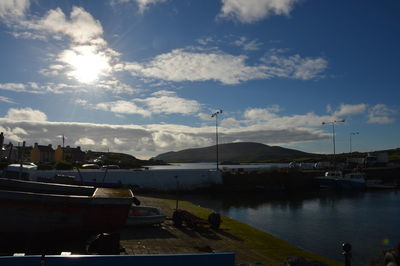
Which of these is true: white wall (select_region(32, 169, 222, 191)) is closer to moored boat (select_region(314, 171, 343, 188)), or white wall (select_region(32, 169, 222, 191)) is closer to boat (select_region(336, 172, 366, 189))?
moored boat (select_region(314, 171, 343, 188))

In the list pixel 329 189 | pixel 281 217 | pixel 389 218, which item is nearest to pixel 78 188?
pixel 281 217

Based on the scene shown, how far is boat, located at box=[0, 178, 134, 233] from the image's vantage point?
1454 cm

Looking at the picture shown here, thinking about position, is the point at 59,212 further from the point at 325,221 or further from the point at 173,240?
the point at 325,221

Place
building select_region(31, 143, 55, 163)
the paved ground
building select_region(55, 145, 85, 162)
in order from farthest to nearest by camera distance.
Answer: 1. building select_region(31, 143, 55, 163)
2. building select_region(55, 145, 85, 162)
3. the paved ground

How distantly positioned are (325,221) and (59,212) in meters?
28.6

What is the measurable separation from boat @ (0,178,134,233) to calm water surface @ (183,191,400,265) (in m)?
13.6

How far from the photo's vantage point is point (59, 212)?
15.2 meters

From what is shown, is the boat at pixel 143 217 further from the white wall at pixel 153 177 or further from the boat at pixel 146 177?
the white wall at pixel 153 177

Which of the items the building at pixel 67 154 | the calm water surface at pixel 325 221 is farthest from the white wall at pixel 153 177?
the building at pixel 67 154

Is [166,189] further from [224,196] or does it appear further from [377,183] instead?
[377,183]

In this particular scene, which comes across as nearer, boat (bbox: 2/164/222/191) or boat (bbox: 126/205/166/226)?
boat (bbox: 126/205/166/226)

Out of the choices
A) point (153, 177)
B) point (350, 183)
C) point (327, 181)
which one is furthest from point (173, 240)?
point (350, 183)

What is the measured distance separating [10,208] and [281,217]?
30010 millimetres

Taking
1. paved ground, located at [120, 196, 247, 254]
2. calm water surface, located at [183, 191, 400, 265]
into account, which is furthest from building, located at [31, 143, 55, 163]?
paved ground, located at [120, 196, 247, 254]
